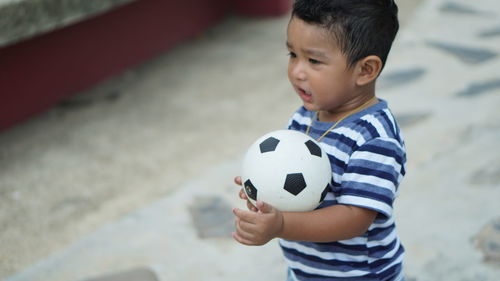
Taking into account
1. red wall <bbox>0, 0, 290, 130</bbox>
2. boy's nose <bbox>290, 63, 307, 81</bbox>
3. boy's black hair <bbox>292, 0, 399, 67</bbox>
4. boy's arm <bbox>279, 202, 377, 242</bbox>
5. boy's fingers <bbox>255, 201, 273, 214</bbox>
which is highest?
boy's black hair <bbox>292, 0, 399, 67</bbox>

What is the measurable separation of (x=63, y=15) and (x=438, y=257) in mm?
2730

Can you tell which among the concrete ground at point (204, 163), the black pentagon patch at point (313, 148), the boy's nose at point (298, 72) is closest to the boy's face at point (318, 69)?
the boy's nose at point (298, 72)

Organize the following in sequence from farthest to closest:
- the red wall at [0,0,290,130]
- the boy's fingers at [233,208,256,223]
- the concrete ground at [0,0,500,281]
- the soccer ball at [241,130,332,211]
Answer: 1. the red wall at [0,0,290,130]
2. the concrete ground at [0,0,500,281]
3. the soccer ball at [241,130,332,211]
4. the boy's fingers at [233,208,256,223]

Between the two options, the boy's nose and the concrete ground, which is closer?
the boy's nose

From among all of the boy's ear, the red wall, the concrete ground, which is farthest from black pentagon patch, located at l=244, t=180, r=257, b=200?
the red wall

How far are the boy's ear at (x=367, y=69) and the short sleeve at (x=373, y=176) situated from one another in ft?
0.61

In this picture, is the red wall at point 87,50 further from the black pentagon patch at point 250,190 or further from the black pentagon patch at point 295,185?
the black pentagon patch at point 295,185

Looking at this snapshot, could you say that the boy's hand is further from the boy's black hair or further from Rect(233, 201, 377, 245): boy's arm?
the boy's black hair

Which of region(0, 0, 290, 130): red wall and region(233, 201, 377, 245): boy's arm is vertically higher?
region(233, 201, 377, 245): boy's arm

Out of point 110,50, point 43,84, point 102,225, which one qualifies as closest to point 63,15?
point 43,84

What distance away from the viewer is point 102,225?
10.3 ft

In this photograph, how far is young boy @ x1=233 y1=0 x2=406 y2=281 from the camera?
1.62 meters

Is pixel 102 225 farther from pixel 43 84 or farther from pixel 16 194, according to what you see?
pixel 43 84

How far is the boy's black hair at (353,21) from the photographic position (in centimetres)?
162
